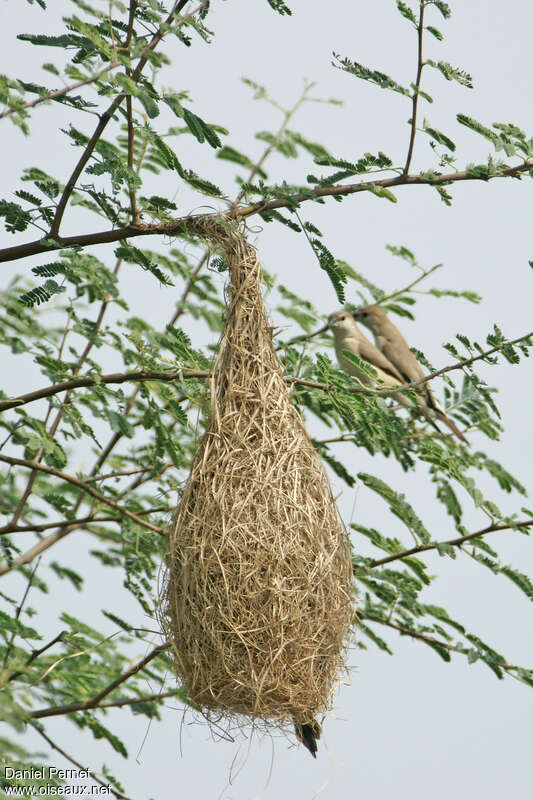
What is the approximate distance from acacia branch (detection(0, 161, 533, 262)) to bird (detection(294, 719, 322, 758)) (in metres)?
1.57

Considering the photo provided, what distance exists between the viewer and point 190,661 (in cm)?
331

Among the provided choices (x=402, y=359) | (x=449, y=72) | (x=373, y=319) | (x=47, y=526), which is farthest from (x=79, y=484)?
(x=373, y=319)

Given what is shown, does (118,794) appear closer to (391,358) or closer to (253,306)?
(253,306)

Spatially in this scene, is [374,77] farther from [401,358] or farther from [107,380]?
[401,358]

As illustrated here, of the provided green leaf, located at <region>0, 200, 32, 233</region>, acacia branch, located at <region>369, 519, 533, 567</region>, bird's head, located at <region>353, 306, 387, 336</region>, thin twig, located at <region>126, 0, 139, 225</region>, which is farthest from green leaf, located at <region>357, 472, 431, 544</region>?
bird's head, located at <region>353, 306, 387, 336</region>

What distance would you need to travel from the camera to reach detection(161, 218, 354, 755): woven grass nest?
10.5 ft

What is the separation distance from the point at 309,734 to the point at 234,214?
1.64 m

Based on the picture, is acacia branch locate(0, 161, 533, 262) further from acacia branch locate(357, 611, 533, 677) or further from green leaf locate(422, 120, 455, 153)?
acacia branch locate(357, 611, 533, 677)

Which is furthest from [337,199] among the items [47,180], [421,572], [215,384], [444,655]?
[444,655]

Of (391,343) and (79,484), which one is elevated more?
(391,343)

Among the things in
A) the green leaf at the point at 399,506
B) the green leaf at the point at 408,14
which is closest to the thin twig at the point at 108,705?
the green leaf at the point at 399,506

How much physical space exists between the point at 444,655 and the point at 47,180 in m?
2.22

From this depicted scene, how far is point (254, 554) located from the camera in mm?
3213

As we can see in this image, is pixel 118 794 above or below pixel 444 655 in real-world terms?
below
